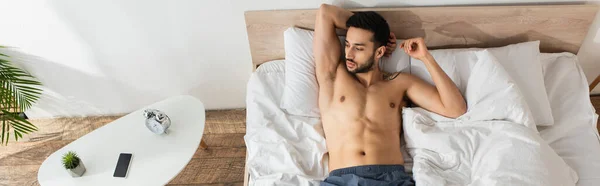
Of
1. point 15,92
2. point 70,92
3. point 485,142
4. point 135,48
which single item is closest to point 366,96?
point 485,142

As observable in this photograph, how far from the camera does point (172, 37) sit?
2.21m

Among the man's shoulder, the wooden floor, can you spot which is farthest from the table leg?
the man's shoulder

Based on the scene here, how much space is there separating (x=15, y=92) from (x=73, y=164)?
2.53ft

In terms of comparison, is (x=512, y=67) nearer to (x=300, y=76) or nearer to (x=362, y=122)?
(x=362, y=122)

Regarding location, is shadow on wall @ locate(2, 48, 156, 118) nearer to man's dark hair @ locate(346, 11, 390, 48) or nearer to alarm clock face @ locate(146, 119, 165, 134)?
alarm clock face @ locate(146, 119, 165, 134)

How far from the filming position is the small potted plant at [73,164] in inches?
74.5

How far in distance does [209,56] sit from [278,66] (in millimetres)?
379

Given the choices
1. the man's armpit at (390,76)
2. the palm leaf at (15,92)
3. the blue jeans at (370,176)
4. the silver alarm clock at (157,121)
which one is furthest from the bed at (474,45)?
the palm leaf at (15,92)

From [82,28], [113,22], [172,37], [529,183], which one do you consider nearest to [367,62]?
[529,183]

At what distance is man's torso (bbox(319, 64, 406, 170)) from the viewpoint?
1.92 m

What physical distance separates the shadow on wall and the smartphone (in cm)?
62

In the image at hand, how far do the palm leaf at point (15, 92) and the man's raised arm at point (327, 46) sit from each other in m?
1.51

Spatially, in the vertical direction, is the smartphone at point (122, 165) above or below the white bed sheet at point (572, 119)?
below

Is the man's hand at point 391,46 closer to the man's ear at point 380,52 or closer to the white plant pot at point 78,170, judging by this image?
the man's ear at point 380,52
